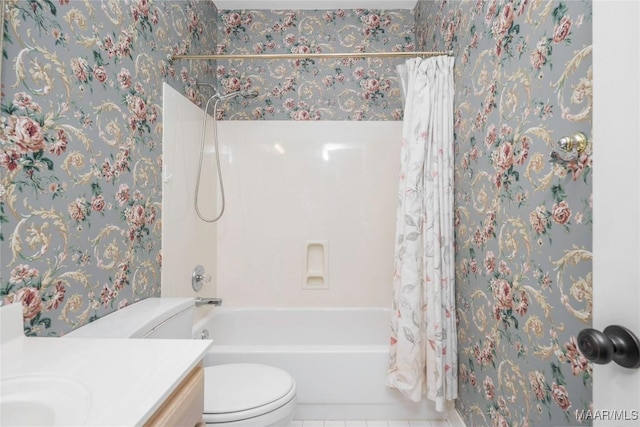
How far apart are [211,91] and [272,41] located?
0.61 metres

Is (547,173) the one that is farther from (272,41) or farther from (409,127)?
(272,41)

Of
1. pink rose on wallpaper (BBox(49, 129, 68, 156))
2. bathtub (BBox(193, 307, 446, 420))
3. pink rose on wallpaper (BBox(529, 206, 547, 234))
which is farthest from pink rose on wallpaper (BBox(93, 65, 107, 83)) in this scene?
pink rose on wallpaper (BBox(529, 206, 547, 234))

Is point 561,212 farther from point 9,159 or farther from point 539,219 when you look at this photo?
point 9,159

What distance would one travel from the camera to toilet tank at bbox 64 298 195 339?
1.09 meters

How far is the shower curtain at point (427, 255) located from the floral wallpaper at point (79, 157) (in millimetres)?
1211

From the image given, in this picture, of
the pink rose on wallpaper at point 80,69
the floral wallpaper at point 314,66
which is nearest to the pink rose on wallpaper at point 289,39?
the floral wallpaper at point 314,66

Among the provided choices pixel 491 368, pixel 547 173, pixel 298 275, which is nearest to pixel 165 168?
pixel 298 275

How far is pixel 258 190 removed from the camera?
248cm

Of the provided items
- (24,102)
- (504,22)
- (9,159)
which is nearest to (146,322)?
(9,159)

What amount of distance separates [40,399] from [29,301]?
450 millimetres

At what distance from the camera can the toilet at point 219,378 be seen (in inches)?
45.2

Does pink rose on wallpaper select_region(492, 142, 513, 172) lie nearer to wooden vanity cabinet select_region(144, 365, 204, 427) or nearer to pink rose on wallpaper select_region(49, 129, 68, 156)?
wooden vanity cabinet select_region(144, 365, 204, 427)

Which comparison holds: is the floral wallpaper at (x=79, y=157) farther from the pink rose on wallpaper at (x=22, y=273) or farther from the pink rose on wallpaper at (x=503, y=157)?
the pink rose on wallpaper at (x=503, y=157)

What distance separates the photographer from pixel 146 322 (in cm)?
117
